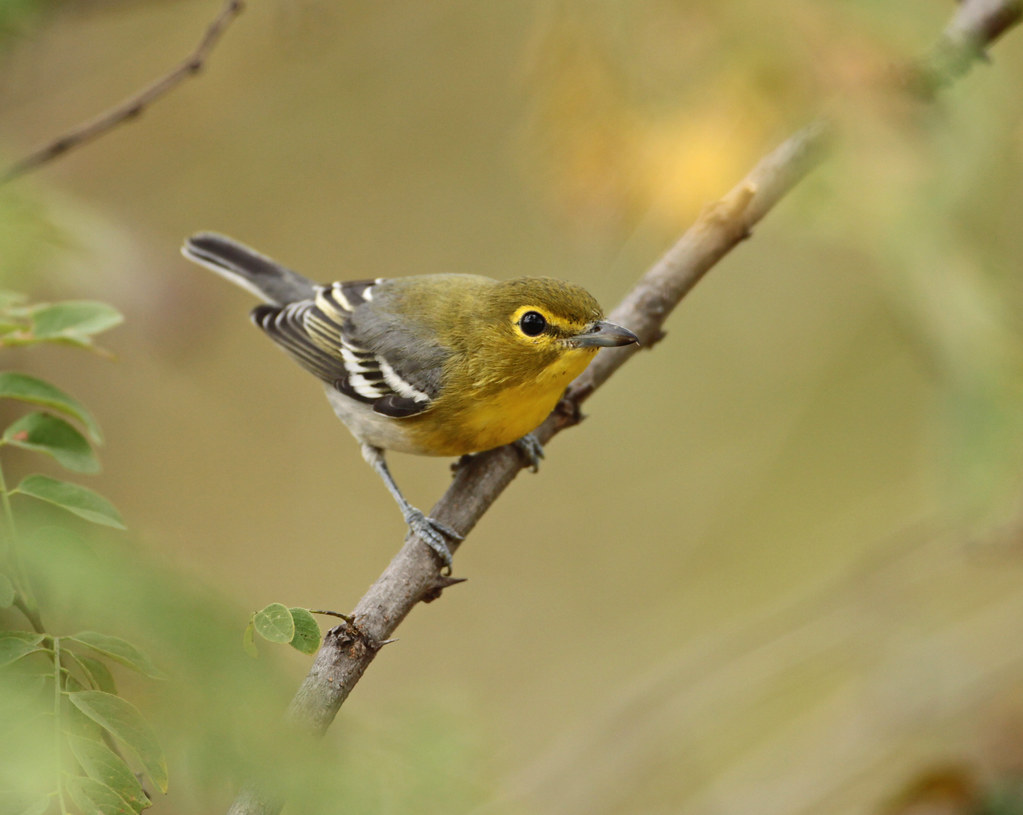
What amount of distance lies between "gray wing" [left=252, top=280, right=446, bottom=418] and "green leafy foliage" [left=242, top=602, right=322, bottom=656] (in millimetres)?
2130

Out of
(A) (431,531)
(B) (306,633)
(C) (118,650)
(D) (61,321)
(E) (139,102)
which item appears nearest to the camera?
(C) (118,650)

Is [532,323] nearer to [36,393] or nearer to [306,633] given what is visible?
[36,393]

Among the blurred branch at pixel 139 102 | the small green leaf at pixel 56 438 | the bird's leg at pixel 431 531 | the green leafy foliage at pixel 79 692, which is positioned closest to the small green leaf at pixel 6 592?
the green leafy foliage at pixel 79 692

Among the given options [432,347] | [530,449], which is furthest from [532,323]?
[432,347]

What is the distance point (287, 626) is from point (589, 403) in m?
5.08

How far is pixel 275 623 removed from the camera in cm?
128

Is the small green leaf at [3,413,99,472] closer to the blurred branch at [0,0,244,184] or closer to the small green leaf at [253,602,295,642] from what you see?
the small green leaf at [253,602,295,642]

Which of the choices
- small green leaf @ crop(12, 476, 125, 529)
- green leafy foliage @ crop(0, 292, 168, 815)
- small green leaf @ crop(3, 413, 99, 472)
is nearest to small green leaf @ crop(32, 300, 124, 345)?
small green leaf @ crop(3, 413, 99, 472)

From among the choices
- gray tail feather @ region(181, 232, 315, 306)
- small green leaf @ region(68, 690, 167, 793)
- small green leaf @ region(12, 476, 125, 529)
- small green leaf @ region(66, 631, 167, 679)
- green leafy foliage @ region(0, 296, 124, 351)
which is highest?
gray tail feather @ region(181, 232, 315, 306)

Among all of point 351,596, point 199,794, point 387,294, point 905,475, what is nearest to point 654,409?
point 905,475

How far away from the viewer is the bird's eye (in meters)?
3.25

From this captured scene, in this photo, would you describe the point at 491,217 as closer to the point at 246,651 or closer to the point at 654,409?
the point at 654,409

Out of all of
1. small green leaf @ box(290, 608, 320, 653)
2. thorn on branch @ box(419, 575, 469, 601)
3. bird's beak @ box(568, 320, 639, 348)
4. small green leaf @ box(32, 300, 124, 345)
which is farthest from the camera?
bird's beak @ box(568, 320, 639, 348)

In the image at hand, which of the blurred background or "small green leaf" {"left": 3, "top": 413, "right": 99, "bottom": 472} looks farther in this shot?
"small green leaf" {"left": 3, "top": 413, "right": 99, "bottom": 472}
